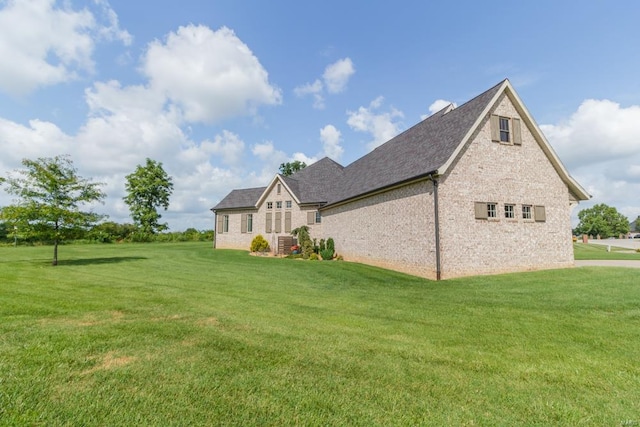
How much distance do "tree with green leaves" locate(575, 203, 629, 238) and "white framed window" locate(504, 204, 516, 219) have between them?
80348mm

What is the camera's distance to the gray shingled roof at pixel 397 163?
14367 mm

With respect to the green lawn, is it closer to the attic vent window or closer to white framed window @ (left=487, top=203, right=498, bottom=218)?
white framed window @ (left=487, top=203, right=498, bottom=218)

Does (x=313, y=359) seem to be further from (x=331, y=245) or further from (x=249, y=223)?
(x=249, y=223)

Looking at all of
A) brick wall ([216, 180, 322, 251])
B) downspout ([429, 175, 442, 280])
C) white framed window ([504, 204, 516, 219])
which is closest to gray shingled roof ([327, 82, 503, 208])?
downspout ([429, 175, 442, 280])

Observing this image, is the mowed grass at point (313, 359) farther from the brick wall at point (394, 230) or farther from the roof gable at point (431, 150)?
the roof gable at point (431, 150)

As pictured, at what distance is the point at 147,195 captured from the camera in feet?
151

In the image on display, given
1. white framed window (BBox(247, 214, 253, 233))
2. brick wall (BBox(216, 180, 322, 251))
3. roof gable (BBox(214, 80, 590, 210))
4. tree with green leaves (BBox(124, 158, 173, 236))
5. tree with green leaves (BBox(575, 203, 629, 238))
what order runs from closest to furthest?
1. roof gable (BBox(214, 80, 590, 210))
2. brick wall (BBox(216, 180, 322, 251))
3. white framed window (BBox(247, 214, 253, 233))
4. tree with green leaves (BBox(124, 158, 173, 236))
5. tree with green leaves (BBox(575, 203, 629, 238))

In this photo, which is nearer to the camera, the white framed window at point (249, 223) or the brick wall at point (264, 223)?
the brick wall at point (264, 223)

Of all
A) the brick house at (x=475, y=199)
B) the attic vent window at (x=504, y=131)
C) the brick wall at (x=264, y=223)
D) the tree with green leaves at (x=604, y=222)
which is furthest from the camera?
the tree with green leaves at (x=604, y=222)

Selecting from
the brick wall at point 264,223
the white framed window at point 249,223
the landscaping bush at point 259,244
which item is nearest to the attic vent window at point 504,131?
the brick wall at point 264,223

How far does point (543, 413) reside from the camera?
3.21 metres

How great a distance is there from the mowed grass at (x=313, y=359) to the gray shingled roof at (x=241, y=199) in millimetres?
21974

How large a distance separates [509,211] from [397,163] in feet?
20.5

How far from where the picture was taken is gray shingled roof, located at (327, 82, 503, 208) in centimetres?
1413
